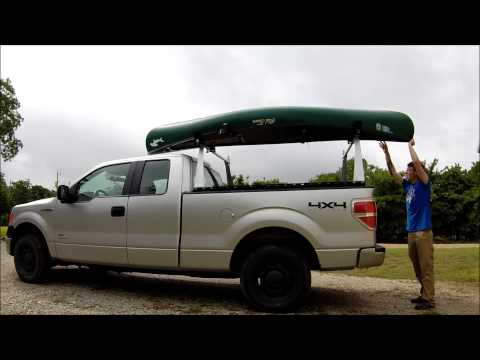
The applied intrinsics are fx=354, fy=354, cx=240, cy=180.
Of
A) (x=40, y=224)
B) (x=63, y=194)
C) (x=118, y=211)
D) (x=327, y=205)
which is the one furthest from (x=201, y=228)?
(x=40, y=224)

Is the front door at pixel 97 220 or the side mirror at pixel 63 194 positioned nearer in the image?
the front door at pixel 97 220

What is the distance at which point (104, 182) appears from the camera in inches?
205

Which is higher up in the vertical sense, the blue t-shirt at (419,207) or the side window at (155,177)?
the side window at (155,177)

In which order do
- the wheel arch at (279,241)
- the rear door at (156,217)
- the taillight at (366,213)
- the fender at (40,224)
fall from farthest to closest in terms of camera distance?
the fender at (40,224) < the rear door at (156,217) < the wheel arch at (279,241) < the taillight at (366,213)

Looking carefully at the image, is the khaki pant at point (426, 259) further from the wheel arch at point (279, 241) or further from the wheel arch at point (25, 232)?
the wheel arch at point (25, 232)

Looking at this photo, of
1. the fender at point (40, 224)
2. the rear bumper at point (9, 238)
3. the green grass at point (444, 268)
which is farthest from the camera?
the green grass at point (444, 268)

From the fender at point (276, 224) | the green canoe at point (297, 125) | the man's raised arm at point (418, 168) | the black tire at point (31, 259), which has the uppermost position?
the green canoe at point (297, 125)

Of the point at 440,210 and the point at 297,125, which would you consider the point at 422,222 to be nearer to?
the point at 297,125

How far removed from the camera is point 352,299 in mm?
5129

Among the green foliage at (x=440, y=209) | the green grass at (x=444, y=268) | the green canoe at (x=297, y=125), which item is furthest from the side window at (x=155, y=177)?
the green foliage at (x=440, y=209)

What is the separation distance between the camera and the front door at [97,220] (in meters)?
4.81

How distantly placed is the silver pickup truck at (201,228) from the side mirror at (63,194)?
15 millimetres
